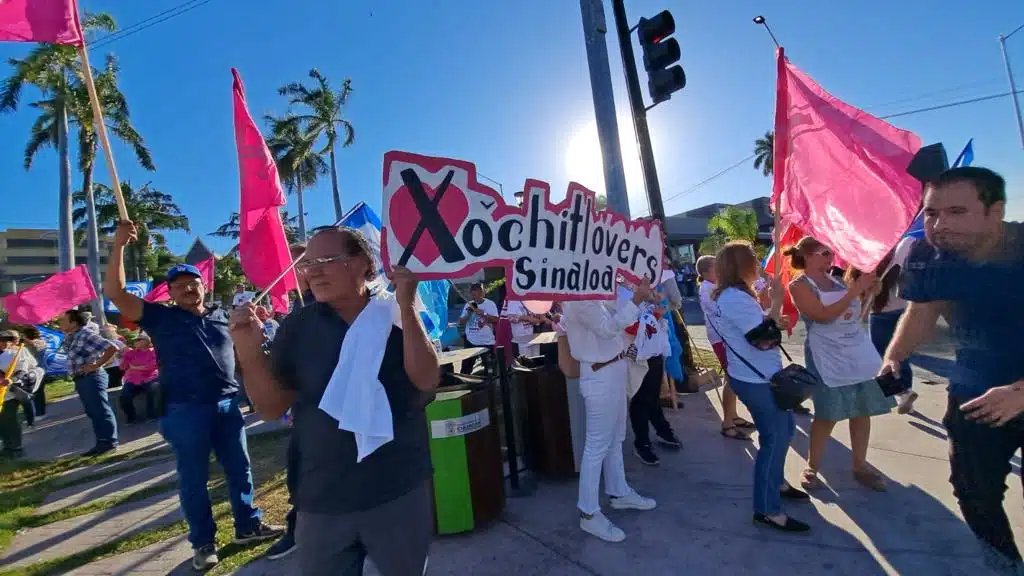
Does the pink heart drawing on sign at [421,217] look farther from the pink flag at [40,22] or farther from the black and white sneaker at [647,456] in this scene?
the black and white sneaker at [647,456]

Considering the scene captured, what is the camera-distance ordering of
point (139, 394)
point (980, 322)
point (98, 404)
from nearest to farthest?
point (980, 322)
point (98, 404)
point (139, 394)

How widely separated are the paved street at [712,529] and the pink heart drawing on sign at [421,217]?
190 cm

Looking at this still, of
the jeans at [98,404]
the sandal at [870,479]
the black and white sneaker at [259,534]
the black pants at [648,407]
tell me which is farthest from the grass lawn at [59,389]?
the sandal at [870,479]

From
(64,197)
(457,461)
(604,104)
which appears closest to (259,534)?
(457,461)

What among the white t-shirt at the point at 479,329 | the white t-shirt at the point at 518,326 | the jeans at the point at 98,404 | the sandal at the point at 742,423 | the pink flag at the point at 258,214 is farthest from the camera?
the white t-shirt at the point at 479,329

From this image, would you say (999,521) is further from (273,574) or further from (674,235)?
(674,235)

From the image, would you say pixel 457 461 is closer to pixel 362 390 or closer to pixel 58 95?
pixel 362 390

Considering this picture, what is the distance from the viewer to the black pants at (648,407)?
174 inches

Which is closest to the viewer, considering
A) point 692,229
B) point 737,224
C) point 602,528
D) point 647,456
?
point 602,528

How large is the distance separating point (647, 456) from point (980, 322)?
276 centimetres

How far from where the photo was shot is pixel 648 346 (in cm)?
422

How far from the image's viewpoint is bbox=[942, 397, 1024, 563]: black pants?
6.33 ft

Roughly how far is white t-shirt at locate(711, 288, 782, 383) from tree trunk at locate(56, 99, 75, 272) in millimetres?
21942

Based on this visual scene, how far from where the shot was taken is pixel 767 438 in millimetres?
2982
